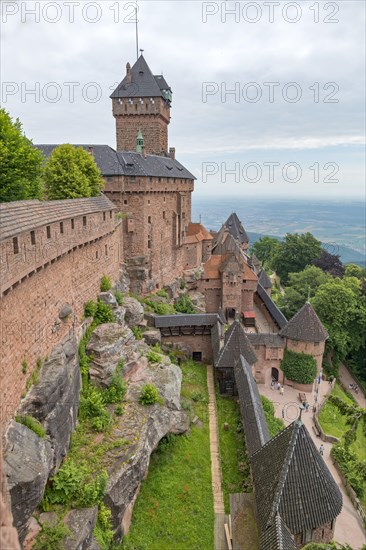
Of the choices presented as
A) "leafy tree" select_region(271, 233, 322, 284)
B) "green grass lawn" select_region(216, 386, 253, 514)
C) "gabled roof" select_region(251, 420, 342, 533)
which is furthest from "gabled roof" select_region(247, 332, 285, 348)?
"leafy tree" select_region(271, 233, 322, 284)

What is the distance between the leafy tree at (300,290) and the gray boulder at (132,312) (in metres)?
22.4

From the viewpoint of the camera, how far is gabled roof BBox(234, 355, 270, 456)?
666 inches

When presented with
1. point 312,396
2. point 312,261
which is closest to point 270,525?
point 312,396

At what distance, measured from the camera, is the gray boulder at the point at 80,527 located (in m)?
10.3

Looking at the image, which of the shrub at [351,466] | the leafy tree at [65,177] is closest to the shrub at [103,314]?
the leafy tree at [65,177]

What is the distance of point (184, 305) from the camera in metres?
35.5

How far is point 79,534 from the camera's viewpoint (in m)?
10.6

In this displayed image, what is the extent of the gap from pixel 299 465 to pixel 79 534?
24.0ft

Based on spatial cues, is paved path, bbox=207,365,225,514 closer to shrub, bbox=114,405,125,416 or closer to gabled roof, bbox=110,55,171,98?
shrub, bbox=114,405,125,416

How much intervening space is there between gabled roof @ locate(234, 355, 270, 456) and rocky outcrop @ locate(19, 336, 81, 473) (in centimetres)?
796

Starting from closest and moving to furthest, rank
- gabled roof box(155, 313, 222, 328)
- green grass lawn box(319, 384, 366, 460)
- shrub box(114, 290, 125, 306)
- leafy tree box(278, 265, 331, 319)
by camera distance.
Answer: shrub box(114, 290, 125, 306) < green grass lawn box(319, 384, 366, 460) < gabled roof box(155, 313, 222, 328) < leafy tree box(278, 265, 331, 319)

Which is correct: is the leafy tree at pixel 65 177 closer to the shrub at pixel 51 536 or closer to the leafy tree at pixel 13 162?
the leafy tree at pixel 13 162

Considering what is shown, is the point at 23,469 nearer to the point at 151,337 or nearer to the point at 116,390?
the point at 116,390

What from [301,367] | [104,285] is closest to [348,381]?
[301,367]
